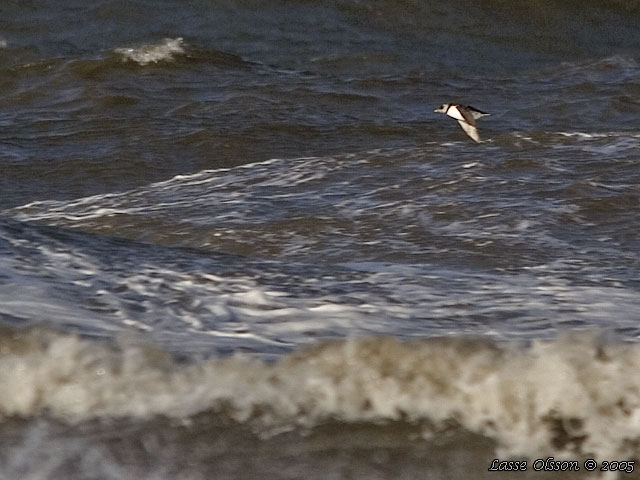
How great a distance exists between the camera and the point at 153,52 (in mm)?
12359

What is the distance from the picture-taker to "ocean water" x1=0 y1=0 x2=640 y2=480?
2.85 metres

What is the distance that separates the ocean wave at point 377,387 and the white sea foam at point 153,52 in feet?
30.3

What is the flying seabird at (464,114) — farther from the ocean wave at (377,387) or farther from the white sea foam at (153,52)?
the white sea foam at (153,52)

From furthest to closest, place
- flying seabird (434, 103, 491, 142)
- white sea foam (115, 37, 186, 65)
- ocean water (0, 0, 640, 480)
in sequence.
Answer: white sea foam (115, 37, 186, 65), flying seabird (434, 103, 491, 142), ocean water (0, 0, 640, 480)

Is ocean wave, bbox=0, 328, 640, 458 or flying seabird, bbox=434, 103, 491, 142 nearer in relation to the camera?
ocean wave, bbox=0, 328, 640, 458

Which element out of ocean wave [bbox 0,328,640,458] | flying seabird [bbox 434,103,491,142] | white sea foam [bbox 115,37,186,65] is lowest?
white sea foam [bbox 115,37,186,65]

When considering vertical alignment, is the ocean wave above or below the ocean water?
above

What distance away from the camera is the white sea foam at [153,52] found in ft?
39.8

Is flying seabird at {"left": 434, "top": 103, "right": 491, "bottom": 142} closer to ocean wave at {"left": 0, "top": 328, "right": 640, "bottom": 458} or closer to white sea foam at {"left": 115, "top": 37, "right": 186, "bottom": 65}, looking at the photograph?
ocean wave at {"left": 0, "top": 328, "right": 640, "bottom": 458}

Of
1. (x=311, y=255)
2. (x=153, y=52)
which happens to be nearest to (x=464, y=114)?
(x=311, y=255)

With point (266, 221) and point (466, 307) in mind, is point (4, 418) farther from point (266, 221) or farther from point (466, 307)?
point (266, 221)

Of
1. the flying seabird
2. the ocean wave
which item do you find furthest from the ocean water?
the flying seabird

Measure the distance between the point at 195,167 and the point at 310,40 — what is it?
5766 millimetres

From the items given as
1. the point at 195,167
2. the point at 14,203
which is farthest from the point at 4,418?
the point at 195,167
